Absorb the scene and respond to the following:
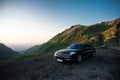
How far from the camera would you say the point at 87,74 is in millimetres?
8898

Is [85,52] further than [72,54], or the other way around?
[85,52]

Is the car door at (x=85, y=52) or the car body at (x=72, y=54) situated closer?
the car body at (x=72, y=54)

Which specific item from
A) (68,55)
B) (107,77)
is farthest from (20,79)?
(107,77)

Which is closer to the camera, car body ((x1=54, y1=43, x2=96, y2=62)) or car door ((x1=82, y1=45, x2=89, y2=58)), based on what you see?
car body ((x1=54, y1=43, x2=96, y2=62))

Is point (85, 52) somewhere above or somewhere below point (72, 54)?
below

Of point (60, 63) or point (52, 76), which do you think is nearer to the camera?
point (52, 76)

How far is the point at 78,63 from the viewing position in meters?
12.2

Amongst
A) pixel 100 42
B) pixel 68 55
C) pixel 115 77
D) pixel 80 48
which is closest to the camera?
pixel 115 77

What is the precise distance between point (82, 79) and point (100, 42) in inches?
1689

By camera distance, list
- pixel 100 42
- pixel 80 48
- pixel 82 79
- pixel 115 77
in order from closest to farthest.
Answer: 1. pixel 82 79
2. pixel 115 77
3. pixel 80 48
4. pixel 100 42

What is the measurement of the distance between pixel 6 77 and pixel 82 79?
16.5 ft

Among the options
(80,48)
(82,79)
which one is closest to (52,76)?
(82,79)

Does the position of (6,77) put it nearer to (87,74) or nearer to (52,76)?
(52,76)

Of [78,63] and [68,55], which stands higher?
[68,55]
